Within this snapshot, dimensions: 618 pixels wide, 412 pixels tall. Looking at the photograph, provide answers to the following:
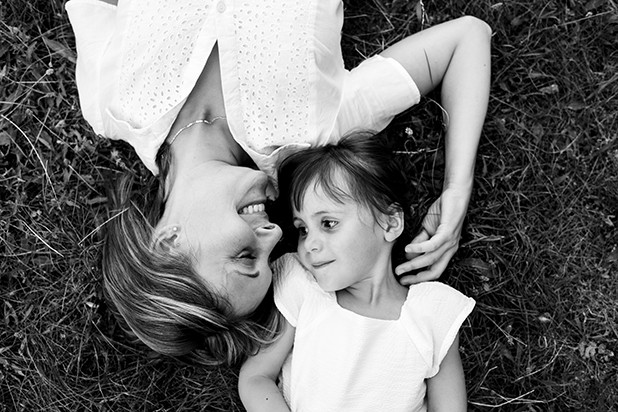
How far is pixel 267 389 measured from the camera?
2771 mm

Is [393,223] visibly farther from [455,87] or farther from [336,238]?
[455,87]

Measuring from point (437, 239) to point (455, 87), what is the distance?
0.61 m

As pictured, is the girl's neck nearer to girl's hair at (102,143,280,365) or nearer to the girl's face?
the girl's face

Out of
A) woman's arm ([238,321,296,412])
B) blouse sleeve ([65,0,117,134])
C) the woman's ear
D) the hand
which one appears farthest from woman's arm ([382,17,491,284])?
blouse sleeve ([65,0,117,134])

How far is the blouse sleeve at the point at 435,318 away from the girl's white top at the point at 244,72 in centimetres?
72

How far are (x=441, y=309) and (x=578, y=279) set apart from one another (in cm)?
77

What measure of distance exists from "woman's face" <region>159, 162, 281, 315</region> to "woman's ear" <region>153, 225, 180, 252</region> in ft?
0.06

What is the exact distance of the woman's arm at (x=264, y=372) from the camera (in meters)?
2.76

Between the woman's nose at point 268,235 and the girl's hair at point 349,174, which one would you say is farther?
the girl's hair at point 349,174

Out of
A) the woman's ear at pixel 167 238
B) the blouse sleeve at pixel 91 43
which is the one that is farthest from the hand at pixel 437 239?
the blouse sleeve at pixel 91 43

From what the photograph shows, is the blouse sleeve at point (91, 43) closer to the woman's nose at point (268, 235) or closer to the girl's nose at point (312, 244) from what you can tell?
the woman's nose at point (268, 235)

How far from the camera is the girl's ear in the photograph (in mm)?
2752

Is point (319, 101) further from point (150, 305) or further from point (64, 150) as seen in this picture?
point (64, 150)

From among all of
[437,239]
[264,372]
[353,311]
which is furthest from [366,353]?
[437,239]
